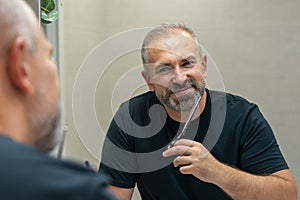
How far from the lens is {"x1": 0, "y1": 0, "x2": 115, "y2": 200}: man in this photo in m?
0.39

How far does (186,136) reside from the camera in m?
1.15

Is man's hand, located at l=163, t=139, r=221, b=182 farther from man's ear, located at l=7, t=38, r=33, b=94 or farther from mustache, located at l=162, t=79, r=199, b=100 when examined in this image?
man's ear, located at l=7, t=38, r=33, b=94

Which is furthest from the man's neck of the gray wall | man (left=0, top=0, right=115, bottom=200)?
man (left=0, top=0, right=115, bottom=200)

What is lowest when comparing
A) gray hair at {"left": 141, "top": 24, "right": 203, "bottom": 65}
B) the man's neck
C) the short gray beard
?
the man's neck

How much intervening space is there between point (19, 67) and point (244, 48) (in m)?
1.25

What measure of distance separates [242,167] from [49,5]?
72cm

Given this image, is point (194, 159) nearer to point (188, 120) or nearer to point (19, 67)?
point (188, 120)

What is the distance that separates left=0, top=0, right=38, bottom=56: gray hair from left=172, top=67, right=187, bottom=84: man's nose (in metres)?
0.64

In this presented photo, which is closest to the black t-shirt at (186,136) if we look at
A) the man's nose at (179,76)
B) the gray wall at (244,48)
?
the man's nose at (179,76)

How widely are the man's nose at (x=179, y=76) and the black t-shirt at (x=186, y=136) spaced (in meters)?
0.11

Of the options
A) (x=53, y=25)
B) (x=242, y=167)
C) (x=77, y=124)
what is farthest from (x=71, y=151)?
(x=242, y=167)

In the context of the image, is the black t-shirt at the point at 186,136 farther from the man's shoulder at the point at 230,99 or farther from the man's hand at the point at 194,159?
the man's hand at the point at 194,159

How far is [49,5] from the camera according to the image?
1.29 meters

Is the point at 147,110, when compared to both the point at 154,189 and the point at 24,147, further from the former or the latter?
the point at 24,147
